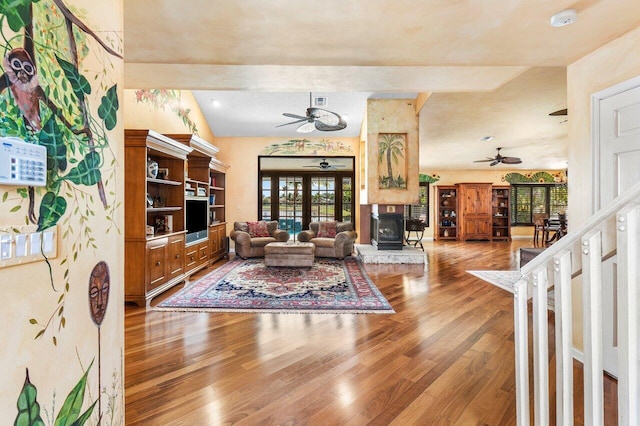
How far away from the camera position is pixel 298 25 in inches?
74.7

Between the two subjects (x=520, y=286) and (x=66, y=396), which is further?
(x=520, y=286)

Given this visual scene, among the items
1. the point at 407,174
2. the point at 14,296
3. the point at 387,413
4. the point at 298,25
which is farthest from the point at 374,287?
the point at 14,296

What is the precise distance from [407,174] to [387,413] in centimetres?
528

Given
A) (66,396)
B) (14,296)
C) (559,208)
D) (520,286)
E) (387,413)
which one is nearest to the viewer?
(14,296)

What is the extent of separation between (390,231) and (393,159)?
1575 mm

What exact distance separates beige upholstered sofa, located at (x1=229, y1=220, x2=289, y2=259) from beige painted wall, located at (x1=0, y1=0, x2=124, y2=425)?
505cm

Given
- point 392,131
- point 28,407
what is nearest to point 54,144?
point 28,407

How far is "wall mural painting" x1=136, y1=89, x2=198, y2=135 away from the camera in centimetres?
475

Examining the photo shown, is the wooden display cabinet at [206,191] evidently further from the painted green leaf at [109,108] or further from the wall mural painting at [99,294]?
the painted green leaf at [109,108]

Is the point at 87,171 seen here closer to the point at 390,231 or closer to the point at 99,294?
the point at 99,294

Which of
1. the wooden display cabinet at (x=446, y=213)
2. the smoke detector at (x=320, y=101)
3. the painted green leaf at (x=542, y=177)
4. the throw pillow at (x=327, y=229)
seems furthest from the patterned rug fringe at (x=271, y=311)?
the painted green leaf at (x=542, y=177)

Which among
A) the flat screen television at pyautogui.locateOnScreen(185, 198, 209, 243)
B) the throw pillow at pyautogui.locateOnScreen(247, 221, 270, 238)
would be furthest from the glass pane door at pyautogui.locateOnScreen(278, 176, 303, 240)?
the flat screen television at pyautogui.locateOnScreen(185, 198, 209, 243)

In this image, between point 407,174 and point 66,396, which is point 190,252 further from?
point 407,174

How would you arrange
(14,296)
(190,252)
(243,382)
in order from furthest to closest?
(190,252) → (243,382) → (14,296)
